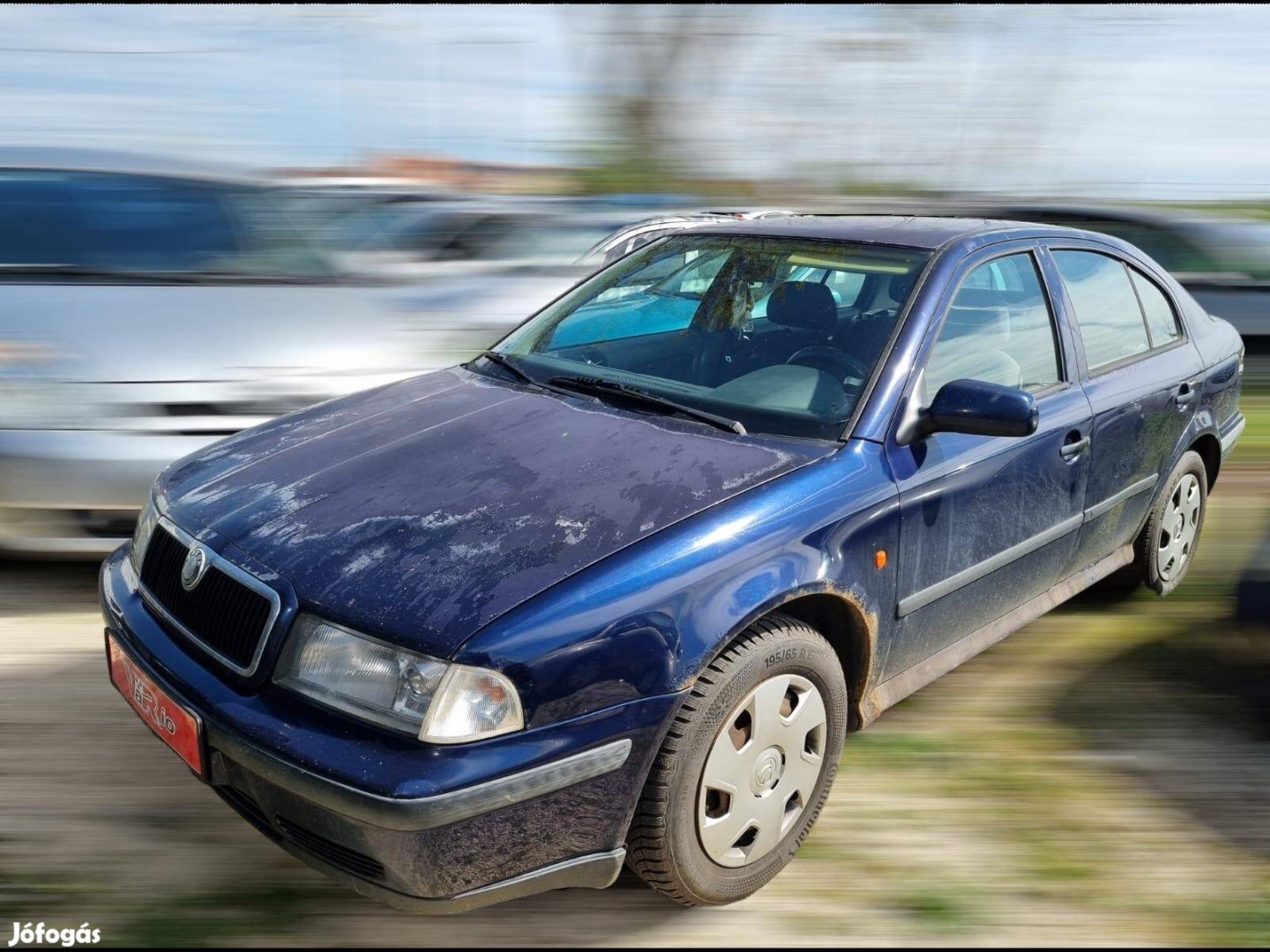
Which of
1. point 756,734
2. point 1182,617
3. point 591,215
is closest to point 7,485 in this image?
point 756,734

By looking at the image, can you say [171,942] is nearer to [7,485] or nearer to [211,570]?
[211,570]

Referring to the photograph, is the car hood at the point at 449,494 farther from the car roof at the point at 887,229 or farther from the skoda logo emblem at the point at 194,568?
the car roof at the point at 887,229

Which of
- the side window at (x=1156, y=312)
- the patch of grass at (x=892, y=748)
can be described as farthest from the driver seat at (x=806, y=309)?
the side window at (x=1156, y=312)

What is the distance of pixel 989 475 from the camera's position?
10.5 feet

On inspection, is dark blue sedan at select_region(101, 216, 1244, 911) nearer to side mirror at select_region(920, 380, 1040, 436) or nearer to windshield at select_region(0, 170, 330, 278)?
side mirror at select_region(920, 380, 1040, 436)

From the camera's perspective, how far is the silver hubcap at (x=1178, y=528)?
443cm

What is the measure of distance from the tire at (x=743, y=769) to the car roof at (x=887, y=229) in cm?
139

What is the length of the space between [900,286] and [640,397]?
2.68 feet

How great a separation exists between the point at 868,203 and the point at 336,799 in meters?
12.6

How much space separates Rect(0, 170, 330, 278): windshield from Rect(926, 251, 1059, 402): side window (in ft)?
10.2

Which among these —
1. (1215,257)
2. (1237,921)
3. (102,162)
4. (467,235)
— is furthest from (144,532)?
(1215,257)

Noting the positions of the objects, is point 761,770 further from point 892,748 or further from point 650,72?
point 650,72

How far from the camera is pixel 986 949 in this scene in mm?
2533

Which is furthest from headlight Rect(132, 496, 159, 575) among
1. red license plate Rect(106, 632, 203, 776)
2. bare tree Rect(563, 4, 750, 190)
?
bare tree Rect(563, 4, 750, 190)
